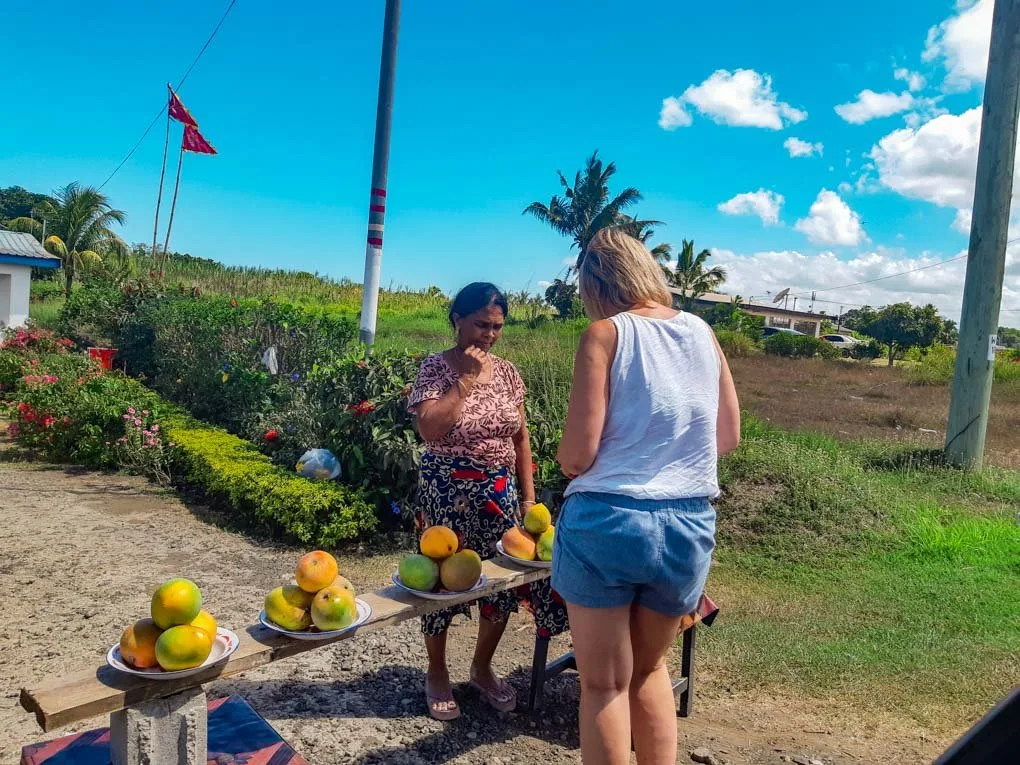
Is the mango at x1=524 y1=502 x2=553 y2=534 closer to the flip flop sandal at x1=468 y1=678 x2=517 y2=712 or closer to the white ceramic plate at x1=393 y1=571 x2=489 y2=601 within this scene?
the white ceramic plate at x1=393 y1=571 x2=489 y2=601

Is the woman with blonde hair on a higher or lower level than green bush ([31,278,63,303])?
lower

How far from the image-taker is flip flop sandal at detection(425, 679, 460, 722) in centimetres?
317

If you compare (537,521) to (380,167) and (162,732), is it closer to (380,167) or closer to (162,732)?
(162,732)

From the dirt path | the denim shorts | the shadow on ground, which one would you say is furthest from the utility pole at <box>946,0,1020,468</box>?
the denim shorts

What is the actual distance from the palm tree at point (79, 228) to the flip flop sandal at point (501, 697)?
2962 centimetres

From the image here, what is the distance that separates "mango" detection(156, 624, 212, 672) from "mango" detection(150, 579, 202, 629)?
1.8 inches

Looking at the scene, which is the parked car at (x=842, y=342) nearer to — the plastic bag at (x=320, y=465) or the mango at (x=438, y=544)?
the plastic bag at (x=320, y=465)

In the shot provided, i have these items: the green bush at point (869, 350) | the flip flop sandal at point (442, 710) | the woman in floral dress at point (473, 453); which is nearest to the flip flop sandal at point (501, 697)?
the woman in floral dress at point (473, 453)

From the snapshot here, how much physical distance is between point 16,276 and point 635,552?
16.3 m

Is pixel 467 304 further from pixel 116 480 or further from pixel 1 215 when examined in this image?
pixel 1 215

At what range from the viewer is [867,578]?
5133 millimetres

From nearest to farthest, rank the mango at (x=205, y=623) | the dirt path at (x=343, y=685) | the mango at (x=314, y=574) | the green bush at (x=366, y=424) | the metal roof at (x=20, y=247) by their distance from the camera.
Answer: the mango at (x=205, y=623)
the mango at (x=314, y=574)
the dirt path at (x=343, y=685)
the green bush at (x=366, y=424)
the metal roof at (x=20, y=247)

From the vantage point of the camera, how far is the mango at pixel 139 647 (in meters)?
2.02

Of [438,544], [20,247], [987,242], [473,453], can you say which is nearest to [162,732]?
[438,544]
